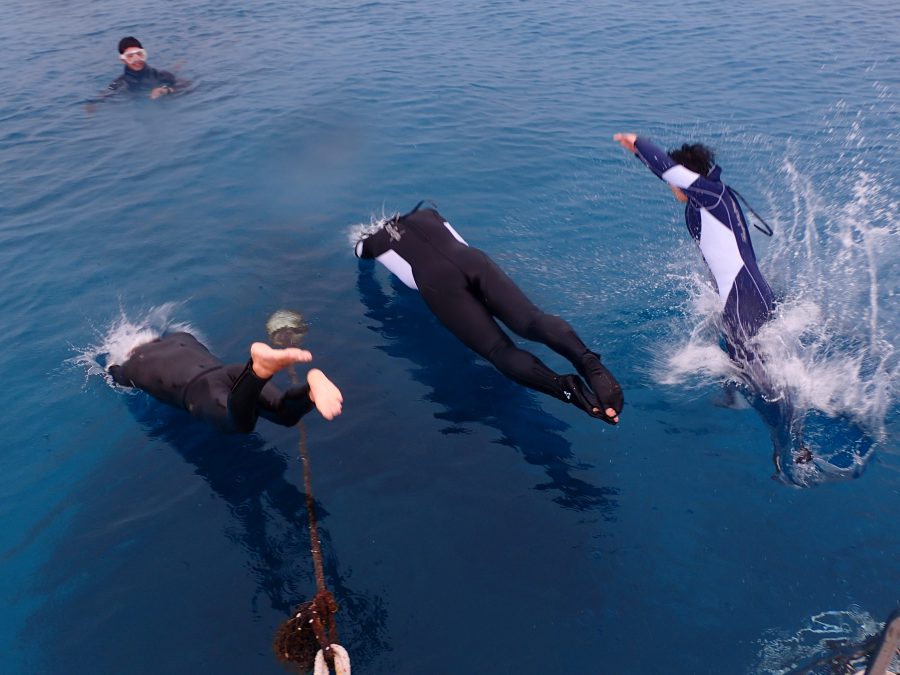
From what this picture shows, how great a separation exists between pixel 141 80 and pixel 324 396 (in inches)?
505

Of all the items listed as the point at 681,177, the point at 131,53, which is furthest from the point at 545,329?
the point at 131,53

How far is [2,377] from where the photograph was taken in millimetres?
7344

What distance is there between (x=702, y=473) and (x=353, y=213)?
648cm

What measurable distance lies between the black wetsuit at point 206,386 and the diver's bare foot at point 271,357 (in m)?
0.17

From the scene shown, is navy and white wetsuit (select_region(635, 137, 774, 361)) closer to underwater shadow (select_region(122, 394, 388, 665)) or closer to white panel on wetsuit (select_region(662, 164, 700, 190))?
white panel on wetsuit (select_region(662, 164, 700, 190))

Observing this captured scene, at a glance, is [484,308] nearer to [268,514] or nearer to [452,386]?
[452,386]

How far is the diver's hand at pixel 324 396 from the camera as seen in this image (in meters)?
4.43

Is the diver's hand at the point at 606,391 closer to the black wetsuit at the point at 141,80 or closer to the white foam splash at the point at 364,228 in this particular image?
the white foam splash at the point at 364,228

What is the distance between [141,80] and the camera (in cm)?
1434

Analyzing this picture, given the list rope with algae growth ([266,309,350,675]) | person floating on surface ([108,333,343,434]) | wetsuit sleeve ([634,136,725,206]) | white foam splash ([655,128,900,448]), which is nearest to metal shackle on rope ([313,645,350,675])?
rope with algae growth ([266,309,350,675])

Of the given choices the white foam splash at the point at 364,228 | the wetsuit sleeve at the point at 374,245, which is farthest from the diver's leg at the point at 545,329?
the white foam splash at the point at 364,228

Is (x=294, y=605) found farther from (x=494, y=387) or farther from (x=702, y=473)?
(x=702, y=473)

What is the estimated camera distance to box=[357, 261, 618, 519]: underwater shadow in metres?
5.79

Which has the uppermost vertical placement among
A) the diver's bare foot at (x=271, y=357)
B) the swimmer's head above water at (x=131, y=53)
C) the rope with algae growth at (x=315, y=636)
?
the swimmer's head above water at (x=131, y=53)
